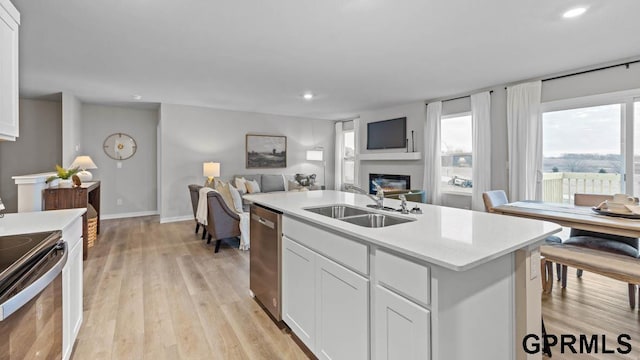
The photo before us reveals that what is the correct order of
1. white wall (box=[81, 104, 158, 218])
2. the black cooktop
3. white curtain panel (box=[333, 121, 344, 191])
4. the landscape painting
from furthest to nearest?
white curtain panel (box=[333, 121, 344, 191]), the landscape painting, white wall (box=[81, 104, 158, 218]), the black cooktop

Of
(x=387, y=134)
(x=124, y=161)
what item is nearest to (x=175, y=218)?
(x=124, y=161)

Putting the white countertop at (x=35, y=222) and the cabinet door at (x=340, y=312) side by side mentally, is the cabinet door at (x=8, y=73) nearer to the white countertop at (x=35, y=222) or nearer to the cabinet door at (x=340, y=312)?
the white countertop at (x=35, y=222)

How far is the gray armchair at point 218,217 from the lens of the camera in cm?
397

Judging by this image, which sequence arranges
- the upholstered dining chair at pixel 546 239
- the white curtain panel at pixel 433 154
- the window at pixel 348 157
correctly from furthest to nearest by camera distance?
1. the window at pixel 348 157
2. the white curtain panel at pixel 433 154
3. the upholstered dining chair at pixel 546 239

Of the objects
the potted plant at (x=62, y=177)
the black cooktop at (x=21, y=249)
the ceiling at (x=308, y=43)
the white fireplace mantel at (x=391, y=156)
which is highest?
the ceiling at (x=308, y=43)

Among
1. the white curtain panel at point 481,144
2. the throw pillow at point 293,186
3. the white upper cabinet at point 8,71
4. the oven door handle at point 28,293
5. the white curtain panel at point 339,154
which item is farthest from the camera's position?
the white curtain panel at point 339,154

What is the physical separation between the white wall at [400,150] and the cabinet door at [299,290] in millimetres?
Answer: 4478

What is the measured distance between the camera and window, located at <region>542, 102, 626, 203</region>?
11.9 feet

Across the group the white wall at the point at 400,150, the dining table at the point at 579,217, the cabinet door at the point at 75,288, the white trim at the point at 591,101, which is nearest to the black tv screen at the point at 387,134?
the white wall at the point at 400,150

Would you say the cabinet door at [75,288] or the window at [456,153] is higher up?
the window at [456,153]

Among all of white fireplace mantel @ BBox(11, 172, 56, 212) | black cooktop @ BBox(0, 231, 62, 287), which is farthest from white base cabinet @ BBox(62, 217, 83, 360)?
white fireplace mantel @ BBox(11, 172, 56, 212)

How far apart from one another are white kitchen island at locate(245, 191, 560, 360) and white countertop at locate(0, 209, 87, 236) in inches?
51.9

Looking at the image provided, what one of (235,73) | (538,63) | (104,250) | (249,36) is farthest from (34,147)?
(538,63)

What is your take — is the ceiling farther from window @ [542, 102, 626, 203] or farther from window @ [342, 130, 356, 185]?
window @ [342, 130, 356, 185]
